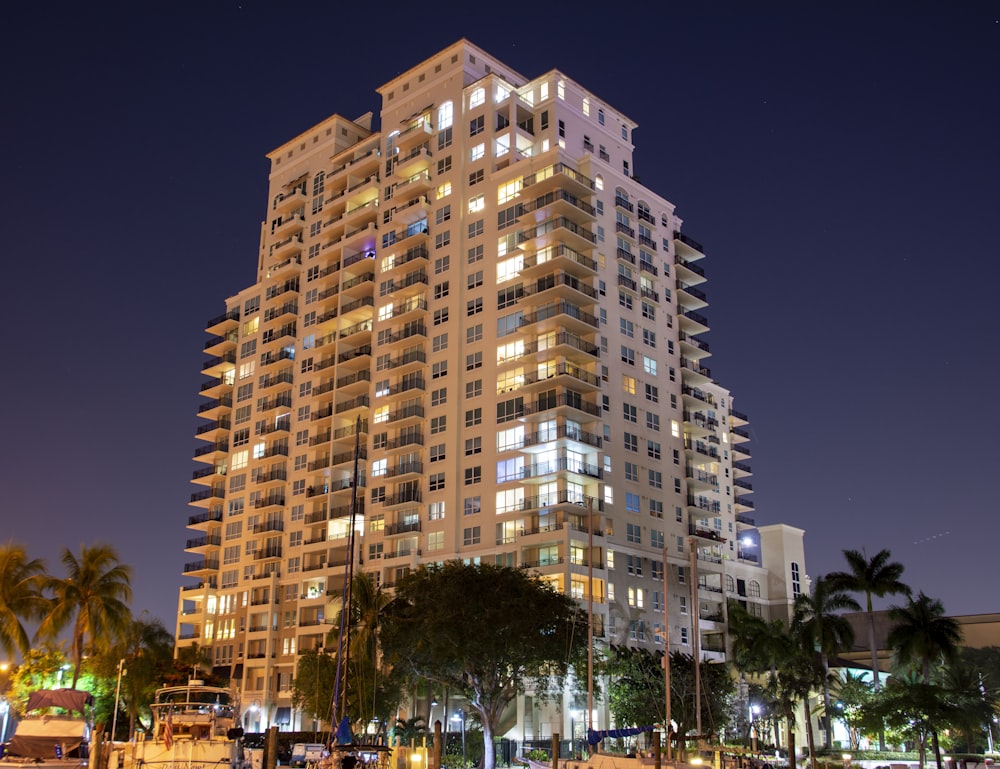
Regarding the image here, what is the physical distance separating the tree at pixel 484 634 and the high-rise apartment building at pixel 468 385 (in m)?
10.2

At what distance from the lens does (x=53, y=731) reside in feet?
170

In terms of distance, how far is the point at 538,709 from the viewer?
8869cm

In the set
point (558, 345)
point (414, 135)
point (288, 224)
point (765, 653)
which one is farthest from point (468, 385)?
point (288, 224)

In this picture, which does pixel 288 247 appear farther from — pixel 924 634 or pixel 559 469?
pixel 924 634

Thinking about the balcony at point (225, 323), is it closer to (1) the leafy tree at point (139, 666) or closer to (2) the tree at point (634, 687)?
(1) the leafy tree at point (139, 666)

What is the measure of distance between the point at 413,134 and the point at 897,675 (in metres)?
75.7

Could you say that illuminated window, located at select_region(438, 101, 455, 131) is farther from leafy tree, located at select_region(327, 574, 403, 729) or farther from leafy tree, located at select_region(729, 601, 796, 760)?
leafy tree, located at select_region(729, 601, 796, 760)

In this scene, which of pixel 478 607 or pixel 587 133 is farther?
pixel 587 133

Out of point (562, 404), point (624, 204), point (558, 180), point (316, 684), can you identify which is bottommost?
point (316, 684)

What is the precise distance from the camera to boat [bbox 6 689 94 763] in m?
50.8

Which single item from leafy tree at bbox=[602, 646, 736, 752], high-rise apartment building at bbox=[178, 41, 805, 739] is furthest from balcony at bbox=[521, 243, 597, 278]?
leafy tree at bbox=[602, 646, 736, 752]

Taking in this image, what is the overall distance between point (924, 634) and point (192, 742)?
228 feet

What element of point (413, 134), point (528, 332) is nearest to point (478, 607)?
point (528, 332)

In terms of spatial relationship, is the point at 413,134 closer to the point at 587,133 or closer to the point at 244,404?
the point at 587,133
